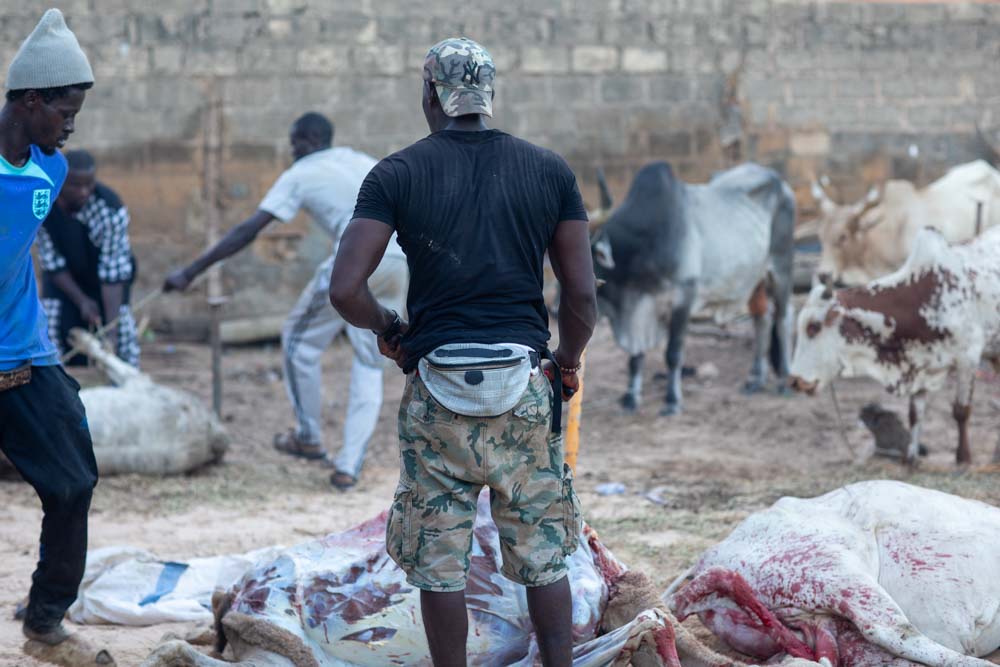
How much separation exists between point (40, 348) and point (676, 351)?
6.27 metres

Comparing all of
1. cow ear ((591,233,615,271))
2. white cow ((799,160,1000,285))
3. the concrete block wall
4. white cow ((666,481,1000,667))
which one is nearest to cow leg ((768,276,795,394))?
white cow ((799,160,1000,285))

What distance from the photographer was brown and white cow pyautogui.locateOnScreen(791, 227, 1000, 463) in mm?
6816

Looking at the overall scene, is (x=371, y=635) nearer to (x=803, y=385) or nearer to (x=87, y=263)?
(x=803, y=385)

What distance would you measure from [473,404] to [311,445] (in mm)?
4468

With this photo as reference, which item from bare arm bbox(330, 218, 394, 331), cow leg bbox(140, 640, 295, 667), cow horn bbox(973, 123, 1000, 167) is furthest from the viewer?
cow horn bbox(973, 123, 1000, 167)

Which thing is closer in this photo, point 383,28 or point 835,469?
point 835,469

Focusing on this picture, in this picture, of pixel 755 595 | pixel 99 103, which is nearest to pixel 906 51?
pixel 99 103

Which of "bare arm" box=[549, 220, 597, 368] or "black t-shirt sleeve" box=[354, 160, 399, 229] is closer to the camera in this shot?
"black t-shirt sleeve" box=[354, 160, 399, 229]

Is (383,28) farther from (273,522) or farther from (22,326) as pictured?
(22,326)

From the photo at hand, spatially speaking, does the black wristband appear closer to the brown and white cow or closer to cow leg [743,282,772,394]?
the brown and white cow

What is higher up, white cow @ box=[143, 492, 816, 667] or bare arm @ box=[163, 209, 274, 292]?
bare arm @ box=[163, 209, 274, 292]

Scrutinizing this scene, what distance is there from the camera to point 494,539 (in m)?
3.92

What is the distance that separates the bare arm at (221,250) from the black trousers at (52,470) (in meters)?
2.70

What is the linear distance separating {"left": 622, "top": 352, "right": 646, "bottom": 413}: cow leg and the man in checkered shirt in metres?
3.69
